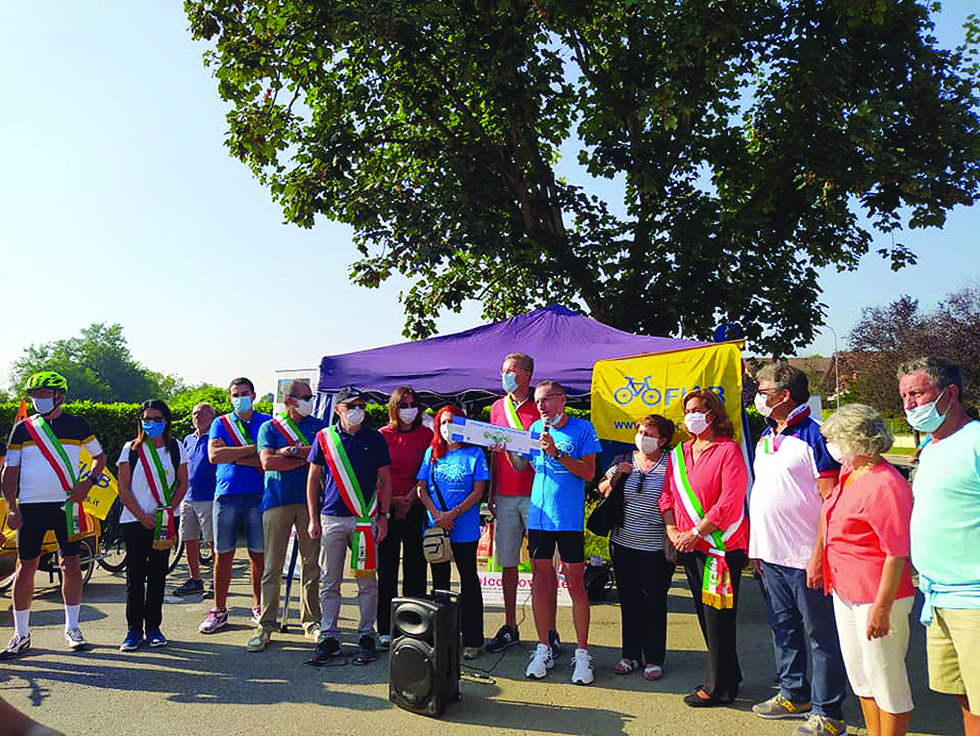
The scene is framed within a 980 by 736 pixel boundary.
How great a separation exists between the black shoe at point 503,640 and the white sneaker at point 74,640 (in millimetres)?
3062

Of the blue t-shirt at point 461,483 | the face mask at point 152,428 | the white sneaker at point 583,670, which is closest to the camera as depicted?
the white sneaker at point 583,670

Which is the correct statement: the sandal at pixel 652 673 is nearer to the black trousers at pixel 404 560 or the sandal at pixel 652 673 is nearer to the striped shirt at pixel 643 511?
the striped shirt at pixel 643 511

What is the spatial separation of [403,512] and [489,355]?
287 cm

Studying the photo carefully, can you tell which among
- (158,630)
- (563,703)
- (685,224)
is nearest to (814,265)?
(685,224)

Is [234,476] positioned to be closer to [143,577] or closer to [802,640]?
[143,577]

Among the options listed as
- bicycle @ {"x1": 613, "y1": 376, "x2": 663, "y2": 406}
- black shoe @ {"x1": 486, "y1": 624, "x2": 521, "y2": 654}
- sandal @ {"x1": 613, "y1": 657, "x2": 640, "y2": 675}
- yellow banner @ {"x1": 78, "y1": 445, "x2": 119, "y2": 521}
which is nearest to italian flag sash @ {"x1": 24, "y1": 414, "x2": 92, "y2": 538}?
yellow banner @ {"x1": 78, "y1": 445, "x2": 119, "y2": 521}

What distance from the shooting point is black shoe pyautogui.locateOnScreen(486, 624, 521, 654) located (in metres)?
5.54

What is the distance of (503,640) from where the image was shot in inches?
220

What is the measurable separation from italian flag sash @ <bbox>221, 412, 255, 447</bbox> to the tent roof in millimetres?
2064

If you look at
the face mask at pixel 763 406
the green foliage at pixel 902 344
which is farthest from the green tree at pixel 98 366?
the face mask at pixel 763 406

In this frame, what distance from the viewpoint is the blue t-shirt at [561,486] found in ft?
16.3

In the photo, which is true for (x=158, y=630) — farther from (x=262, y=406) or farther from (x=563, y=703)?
(x=262, y=406)

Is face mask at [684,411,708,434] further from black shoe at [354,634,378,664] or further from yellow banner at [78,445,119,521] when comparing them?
yellow banner at [78,445,119,521]

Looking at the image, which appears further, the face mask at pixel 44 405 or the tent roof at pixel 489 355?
the tent roof at pixel 489 355
